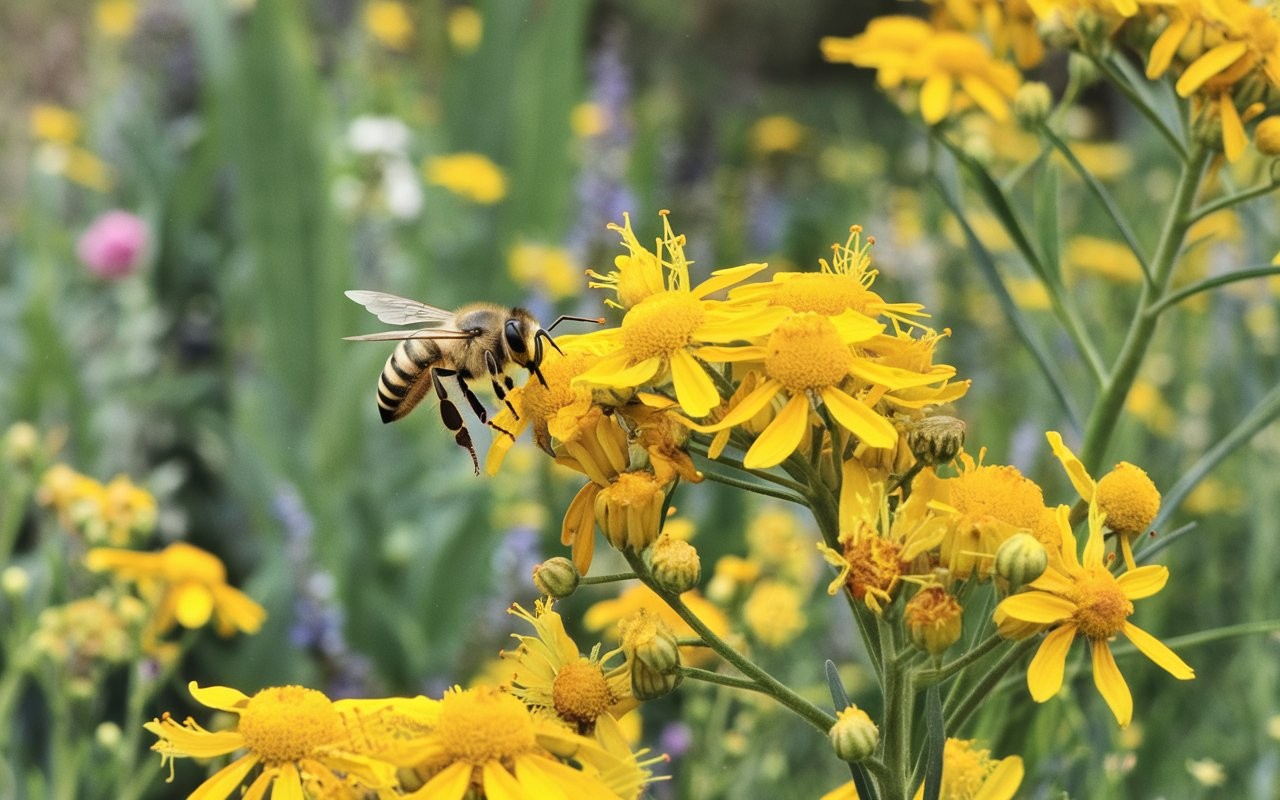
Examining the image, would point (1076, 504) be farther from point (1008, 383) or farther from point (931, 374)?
point (1008, 383)

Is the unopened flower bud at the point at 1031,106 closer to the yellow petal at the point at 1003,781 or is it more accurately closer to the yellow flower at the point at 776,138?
the yellow petal at the point at 1003,781

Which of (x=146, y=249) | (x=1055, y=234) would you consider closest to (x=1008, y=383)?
(x=146, y=249)

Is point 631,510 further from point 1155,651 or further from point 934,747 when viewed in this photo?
point 1155,651

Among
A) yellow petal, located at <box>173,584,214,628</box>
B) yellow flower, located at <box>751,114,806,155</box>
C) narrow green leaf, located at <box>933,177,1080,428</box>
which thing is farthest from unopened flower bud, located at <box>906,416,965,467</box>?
yellow flower, located at <box>751,114,806,155</box>

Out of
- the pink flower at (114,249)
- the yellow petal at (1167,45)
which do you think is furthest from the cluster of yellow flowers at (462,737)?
the pink flower at (114,249)

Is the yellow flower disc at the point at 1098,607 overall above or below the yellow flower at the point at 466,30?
below

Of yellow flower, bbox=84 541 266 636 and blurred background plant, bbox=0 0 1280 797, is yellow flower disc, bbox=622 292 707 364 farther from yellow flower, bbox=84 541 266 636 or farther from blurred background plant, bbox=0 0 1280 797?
yellow flower, bbox=84 541 266 636
